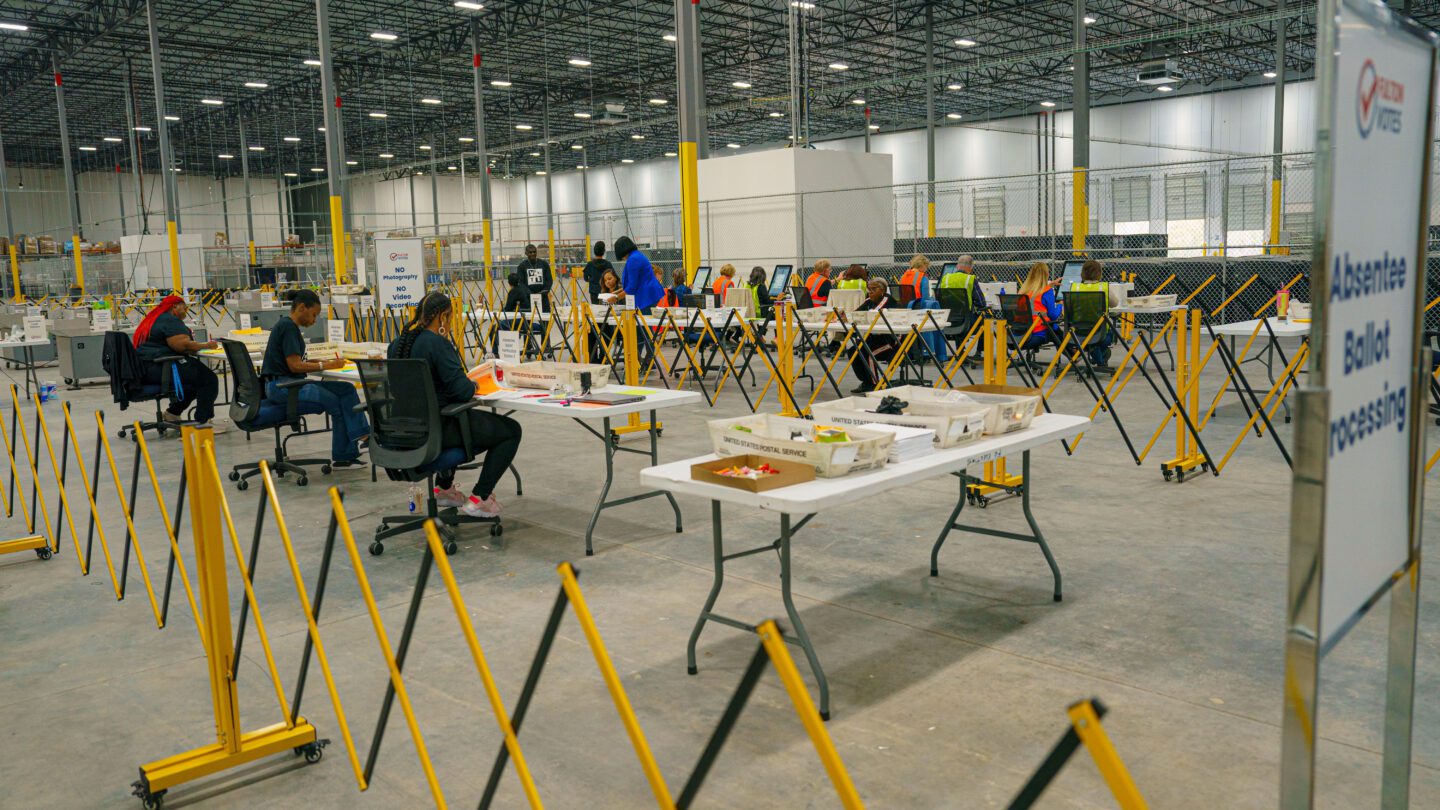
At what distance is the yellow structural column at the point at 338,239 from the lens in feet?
61.1

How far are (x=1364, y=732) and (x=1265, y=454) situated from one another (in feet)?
14.2

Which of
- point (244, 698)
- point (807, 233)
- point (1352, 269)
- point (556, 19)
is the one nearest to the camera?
point (1352, 269)

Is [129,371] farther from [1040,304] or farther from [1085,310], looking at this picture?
[1085,310]

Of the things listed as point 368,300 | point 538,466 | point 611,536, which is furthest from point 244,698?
point 368,300

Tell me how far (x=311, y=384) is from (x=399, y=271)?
439 cm

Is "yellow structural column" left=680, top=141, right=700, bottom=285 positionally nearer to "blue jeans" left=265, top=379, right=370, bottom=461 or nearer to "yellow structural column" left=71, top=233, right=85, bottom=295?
"blue jeans" left=265, top=379, right=370, bottom=461

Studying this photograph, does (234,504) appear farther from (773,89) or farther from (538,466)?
(773,89)

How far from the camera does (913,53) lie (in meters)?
29.7

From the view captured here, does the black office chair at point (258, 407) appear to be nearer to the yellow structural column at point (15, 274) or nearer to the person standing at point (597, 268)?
the person standing at point (597, 268)

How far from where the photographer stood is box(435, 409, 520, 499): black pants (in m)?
5.33

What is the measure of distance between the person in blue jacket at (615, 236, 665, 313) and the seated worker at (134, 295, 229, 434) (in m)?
4.09

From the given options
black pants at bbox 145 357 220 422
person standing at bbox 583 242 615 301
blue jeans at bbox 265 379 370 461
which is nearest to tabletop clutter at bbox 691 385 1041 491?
blue jeans at bbox 265 379 370 461

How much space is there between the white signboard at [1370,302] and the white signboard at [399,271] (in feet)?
33.4

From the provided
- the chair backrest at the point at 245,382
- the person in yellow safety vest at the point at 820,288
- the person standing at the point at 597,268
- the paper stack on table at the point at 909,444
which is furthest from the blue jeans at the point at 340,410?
the person in yellow safety vest at the point at 820,288
